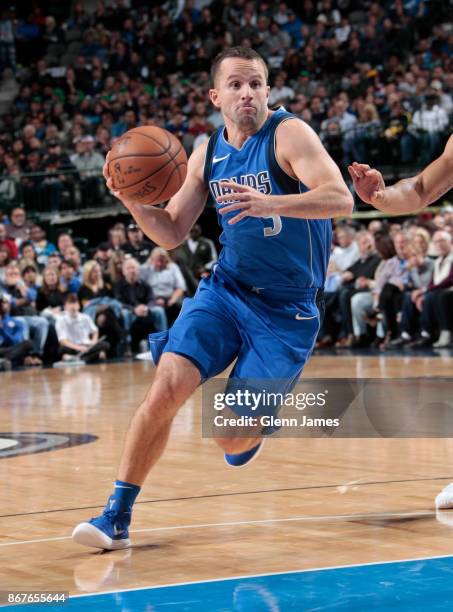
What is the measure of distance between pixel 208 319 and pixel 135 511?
1075 mm

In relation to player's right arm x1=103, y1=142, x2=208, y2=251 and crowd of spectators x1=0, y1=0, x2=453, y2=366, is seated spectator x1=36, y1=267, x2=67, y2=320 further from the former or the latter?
player's right arm x1=103, y1=142, x2=208, y2=251

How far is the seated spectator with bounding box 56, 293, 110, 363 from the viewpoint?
14336 millimetres

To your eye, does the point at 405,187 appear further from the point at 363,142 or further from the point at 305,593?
the point at 363,142

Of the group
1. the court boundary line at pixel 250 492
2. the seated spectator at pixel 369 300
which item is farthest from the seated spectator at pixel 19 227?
the court boundary line at pixel 250 492

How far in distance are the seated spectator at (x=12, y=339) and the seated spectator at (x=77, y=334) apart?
46 cm

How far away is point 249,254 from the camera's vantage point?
4.96 metres

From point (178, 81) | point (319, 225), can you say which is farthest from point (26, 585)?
point (178, 81)

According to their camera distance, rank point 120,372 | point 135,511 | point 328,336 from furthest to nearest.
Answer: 1. point 328,336
2. point 120,372
3. point 135,511

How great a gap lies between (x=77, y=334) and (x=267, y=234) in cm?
984

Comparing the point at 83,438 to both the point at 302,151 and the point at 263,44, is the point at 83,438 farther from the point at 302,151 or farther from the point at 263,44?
the point at 263,44

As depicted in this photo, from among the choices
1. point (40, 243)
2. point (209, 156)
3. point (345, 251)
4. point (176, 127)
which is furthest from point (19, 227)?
point (209, 156)

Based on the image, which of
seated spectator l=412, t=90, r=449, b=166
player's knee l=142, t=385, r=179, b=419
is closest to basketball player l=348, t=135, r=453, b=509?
player's knee l=142, t=385, r=179, b=419

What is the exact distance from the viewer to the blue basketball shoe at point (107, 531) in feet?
14.3

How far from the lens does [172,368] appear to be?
15.0ft
